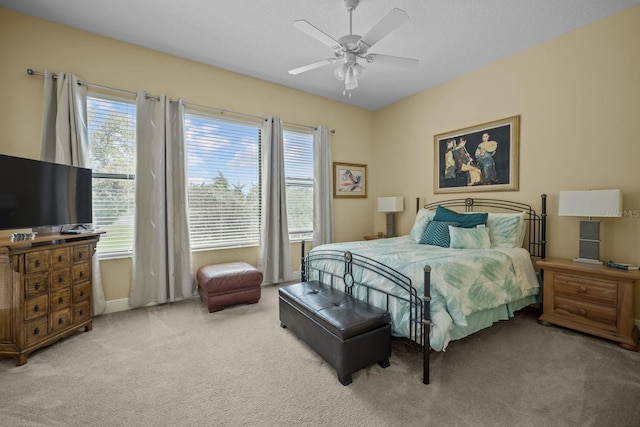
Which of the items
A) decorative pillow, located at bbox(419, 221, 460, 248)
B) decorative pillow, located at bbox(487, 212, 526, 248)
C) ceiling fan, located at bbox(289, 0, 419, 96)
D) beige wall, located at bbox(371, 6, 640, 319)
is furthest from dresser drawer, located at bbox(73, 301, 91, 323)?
beige wall, located at bbox(371, 6, 640, 319)

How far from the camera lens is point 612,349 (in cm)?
241

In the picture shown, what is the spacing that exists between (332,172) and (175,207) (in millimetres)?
2811

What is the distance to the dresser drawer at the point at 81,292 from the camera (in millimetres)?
2719

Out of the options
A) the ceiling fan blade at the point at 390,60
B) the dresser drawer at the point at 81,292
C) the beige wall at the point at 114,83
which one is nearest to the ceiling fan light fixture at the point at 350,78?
the ceiling fan blade at the point at 390,60

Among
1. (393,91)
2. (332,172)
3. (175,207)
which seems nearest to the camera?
(175,207)

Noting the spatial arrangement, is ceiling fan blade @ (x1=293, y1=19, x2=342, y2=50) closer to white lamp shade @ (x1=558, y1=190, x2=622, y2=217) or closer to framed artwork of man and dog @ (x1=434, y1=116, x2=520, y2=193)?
framed artwork of man and dog @ (x1=434, y1=116, x2=520, y2=193)

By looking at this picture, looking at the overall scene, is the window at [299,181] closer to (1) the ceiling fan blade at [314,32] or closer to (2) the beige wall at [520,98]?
(2) the beige wall at [520,98]

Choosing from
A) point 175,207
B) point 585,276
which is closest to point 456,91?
point 585,276

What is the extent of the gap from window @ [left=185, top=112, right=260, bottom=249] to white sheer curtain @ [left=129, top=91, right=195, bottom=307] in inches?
11.2

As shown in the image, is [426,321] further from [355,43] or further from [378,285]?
[355,43]

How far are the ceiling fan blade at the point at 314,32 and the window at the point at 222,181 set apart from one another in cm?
219

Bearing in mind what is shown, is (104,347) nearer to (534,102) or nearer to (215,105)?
(215,105)

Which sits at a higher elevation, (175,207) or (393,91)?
(393,91)

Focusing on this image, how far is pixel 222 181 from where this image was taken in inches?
162
